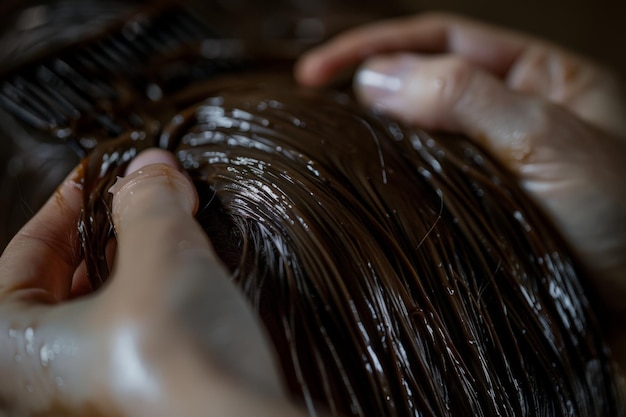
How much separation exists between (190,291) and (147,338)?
0.03 metres

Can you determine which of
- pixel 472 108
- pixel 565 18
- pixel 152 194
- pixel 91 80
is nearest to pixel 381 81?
pixel 472 108

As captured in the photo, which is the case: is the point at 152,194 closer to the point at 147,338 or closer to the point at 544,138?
the point at 147,338

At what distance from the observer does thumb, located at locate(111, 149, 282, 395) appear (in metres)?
0.33

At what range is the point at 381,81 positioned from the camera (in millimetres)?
752

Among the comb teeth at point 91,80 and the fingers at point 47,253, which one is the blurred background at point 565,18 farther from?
the fingers at point 47,253

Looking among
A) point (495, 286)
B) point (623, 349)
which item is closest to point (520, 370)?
point (495, 286)

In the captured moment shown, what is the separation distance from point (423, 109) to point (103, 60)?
0.32m

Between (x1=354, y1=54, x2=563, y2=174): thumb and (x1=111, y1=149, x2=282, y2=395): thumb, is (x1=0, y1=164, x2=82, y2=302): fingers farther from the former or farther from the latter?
(x1=354, y1=54, x2=563, y2=174): thumb

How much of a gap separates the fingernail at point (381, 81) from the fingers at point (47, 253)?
34cm

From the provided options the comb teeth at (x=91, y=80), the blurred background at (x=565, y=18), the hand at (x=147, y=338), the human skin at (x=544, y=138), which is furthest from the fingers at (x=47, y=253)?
the blurred background at (x=565, y=18)

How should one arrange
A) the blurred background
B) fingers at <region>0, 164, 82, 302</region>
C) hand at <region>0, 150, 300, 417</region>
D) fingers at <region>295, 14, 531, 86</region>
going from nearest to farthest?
hand at <region>0, 150, 300, 417</region>
fingers at <region>0, 164, 82, 302</region>
fingers at <region>295, 14, 531, 86</region>
the blurred background

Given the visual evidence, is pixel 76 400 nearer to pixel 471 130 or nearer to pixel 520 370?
pixel 520 370

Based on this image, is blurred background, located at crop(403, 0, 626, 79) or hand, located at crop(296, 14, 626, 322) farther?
blurred background, located at crop(403, 0, 626, 79)

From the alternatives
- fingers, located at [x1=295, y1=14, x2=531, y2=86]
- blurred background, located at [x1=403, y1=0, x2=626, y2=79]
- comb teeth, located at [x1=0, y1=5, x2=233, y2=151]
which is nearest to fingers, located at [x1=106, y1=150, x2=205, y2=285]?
comb teeth, located at [x1=0, y1=5, x2=233, y2=151]
